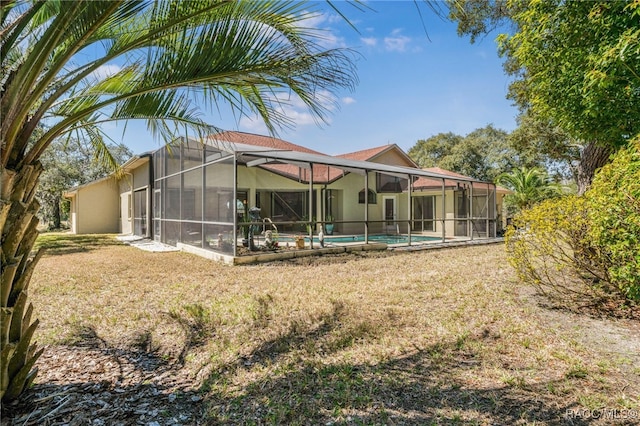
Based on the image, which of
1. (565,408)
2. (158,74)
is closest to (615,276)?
(565,408)

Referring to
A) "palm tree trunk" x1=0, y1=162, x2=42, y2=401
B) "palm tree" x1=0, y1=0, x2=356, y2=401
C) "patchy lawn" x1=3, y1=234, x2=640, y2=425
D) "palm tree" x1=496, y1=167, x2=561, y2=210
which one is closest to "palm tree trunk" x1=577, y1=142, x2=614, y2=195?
"patchy lawn" x1=3, y1=234, x2=640, y2=425

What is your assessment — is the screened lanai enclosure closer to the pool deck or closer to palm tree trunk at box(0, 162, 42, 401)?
the pool deck

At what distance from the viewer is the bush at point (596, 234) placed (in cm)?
394

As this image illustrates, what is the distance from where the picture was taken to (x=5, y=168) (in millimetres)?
2264

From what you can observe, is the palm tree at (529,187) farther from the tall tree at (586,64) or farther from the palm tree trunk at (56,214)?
the palm tree trunk at (56,214)

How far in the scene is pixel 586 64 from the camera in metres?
4.85

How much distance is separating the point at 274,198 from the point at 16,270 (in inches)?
587

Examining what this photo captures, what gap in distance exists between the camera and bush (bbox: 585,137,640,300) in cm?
388

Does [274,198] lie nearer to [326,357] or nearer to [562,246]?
[562,246]

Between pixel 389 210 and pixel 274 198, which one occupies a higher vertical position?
pixel 274 198

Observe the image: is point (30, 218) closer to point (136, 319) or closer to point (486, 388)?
point (136, 319)

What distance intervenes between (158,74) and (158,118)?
66 cm

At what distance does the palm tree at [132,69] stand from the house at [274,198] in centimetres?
593

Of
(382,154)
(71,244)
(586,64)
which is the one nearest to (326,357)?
(586,64)
